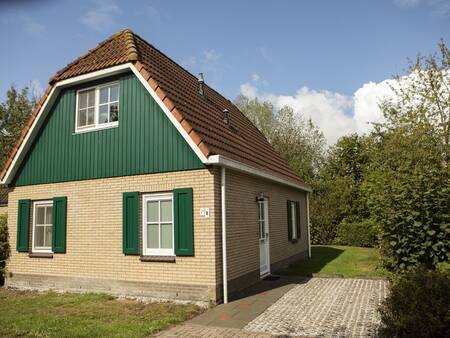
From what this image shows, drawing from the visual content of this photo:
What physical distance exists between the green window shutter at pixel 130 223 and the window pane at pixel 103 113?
2.37 meters

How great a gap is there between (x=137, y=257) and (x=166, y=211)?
53.6 inches

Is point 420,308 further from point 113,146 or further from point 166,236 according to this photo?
point 113,146

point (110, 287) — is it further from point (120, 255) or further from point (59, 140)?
point (59, 140)

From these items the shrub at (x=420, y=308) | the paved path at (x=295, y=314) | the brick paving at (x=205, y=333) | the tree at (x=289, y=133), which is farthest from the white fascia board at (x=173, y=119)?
the tree at (x=289, y=133)

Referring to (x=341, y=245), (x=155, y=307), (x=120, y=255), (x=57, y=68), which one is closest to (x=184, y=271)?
(x=155, y=307)

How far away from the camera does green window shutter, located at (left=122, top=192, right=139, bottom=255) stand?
30.6 feet

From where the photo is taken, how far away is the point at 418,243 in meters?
8.58

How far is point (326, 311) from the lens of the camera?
7691 mm

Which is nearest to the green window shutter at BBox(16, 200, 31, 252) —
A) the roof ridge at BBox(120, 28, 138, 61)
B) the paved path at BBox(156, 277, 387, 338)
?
the roof ridge at BBox(120, 28, 138, 61)

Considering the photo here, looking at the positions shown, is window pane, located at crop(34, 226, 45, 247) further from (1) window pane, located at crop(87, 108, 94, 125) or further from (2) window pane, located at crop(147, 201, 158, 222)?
(2) window pane, located at crop(147, 201, 158, 222)

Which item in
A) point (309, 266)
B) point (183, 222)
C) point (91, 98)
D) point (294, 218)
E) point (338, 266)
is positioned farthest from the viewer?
point (294, 218)

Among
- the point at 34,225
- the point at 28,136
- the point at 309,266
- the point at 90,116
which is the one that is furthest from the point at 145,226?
the point at 309,266

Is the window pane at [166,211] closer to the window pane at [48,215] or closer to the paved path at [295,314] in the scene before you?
the paved path at [295,314]

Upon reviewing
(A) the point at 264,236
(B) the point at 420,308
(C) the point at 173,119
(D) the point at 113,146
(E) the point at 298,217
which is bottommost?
(B) the point at 420,308
